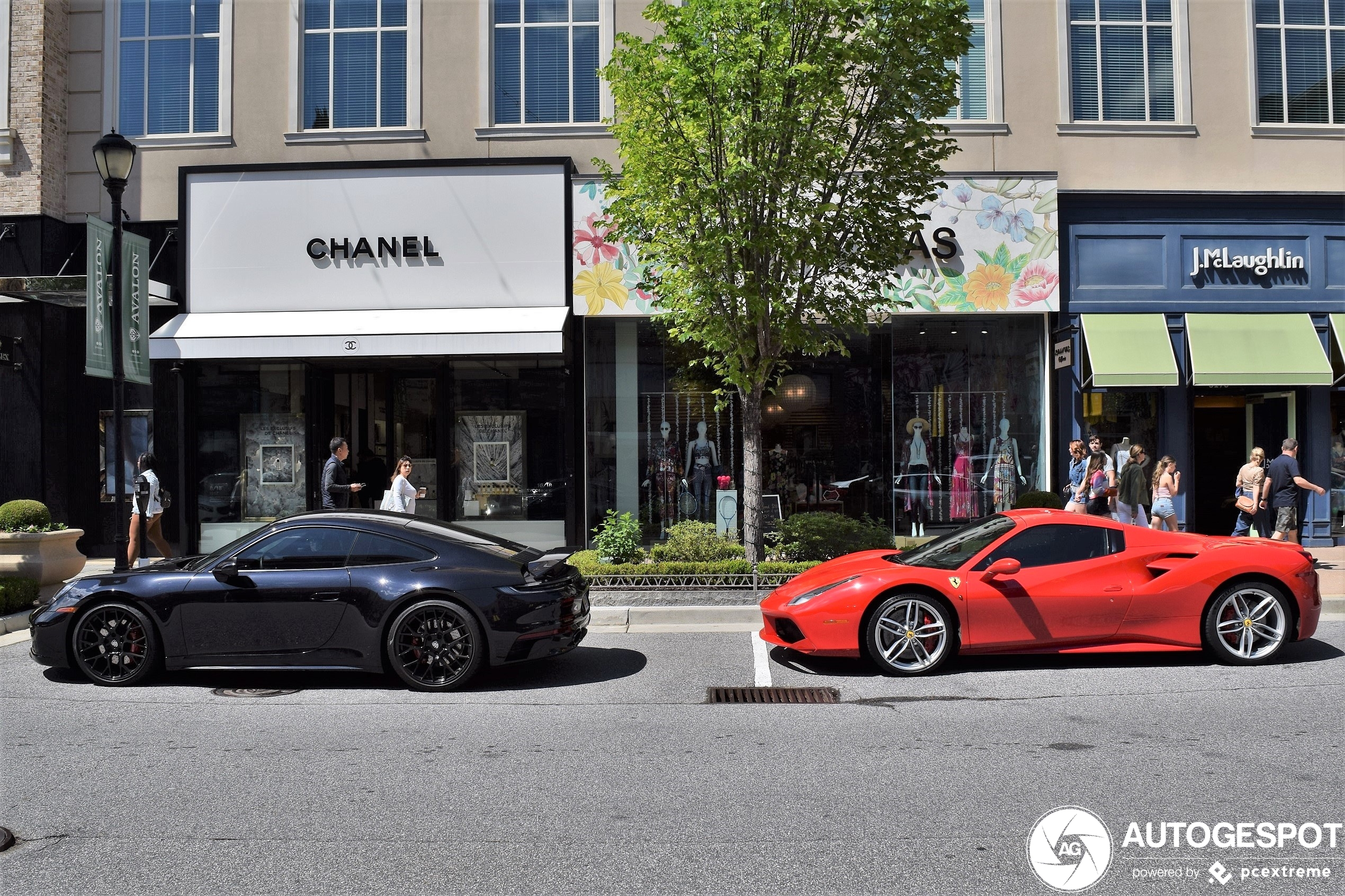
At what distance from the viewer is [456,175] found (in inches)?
609

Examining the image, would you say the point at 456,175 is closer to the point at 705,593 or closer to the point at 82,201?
the point at 82,201

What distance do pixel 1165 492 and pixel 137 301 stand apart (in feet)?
47.9

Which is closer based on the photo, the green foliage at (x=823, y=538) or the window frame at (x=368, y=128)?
the green foliage at (x=823, y=538)

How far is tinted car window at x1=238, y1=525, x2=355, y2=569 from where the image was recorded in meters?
7.47

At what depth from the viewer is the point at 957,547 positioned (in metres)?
8.09

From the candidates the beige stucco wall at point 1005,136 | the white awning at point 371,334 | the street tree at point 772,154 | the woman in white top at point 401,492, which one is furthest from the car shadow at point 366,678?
the beige stucco wall at point 1005,136

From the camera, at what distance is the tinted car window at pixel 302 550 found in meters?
7.47

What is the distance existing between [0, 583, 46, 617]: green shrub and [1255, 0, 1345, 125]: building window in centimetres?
1825

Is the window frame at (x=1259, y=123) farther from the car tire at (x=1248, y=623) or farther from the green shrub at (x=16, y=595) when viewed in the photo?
the green shrub at (x=16, y=595)

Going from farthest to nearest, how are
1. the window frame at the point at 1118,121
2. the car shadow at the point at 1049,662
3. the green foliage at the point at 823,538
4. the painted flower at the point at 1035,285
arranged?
the window frame at the point at 1118,121 → the painted flower at the point at 1035,285 → the green foliage at the point at 823,538 → the car shadow at the point at 1049,662

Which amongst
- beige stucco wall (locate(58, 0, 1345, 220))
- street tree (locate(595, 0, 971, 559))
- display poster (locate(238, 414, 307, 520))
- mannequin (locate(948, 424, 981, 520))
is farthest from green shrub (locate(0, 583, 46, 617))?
mannequin (locate(948, 424, 981, 520))

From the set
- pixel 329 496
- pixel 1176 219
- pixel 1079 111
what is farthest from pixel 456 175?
pixel 1176 219

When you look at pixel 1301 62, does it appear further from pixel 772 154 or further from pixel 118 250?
pixel 118 250

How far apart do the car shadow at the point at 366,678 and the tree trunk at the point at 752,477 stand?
354cm
